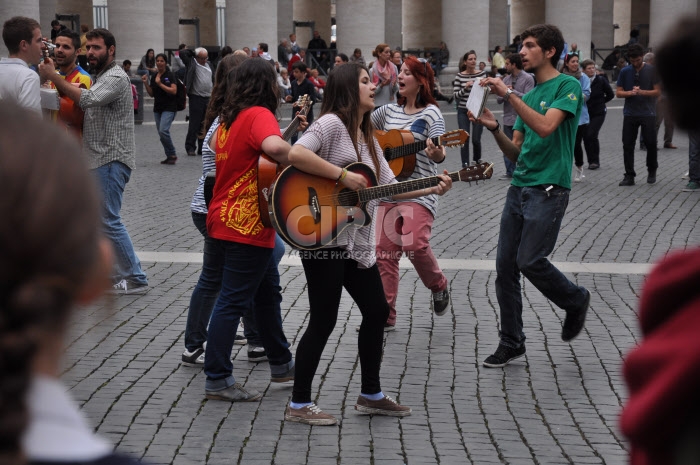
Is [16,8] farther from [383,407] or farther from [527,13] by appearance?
[527,13]

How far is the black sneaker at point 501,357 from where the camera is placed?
5961mm

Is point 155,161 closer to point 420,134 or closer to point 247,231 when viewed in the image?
point 420,134

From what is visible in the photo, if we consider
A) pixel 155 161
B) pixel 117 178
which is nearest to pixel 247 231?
pixel 117 178

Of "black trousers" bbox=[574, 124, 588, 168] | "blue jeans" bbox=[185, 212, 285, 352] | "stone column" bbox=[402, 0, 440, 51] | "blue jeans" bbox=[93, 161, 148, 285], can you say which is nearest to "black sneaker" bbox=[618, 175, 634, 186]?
"black trousers" bbox=[574, 124, 588, 168]

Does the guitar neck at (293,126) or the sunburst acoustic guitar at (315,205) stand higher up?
the guitar neck at (293,126)

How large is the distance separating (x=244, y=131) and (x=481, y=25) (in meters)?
32.8

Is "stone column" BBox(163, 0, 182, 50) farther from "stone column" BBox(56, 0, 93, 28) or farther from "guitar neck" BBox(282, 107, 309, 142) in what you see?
"guitar neck" BBox(282, 107, 309, 142)

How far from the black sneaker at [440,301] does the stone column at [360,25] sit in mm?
29537

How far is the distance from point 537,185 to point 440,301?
1466mm

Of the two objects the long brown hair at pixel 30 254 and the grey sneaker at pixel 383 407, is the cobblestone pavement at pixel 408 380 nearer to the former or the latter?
the grey sneaker at pixel 383 407

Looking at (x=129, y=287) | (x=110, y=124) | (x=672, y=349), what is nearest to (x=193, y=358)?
(x=129, y=287)

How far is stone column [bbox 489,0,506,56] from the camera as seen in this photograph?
164 ft

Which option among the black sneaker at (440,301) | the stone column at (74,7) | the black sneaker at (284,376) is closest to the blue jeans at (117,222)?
the black sneaker at (440,301)

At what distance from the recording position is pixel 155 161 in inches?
688
